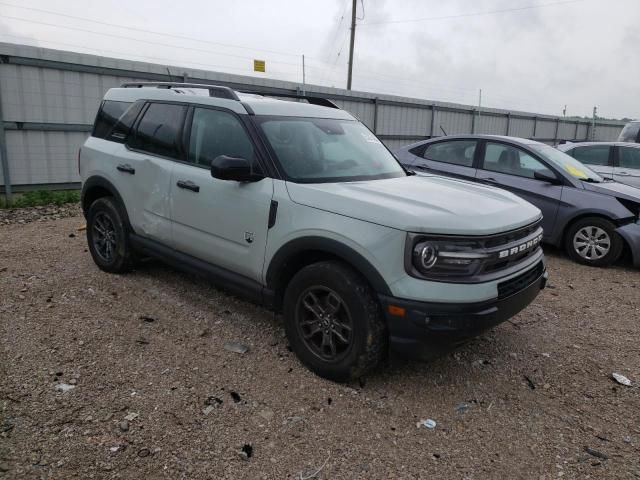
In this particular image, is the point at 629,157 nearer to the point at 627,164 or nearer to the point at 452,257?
the point at 627,164

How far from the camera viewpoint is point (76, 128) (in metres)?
8.79

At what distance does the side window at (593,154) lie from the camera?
8938 mm

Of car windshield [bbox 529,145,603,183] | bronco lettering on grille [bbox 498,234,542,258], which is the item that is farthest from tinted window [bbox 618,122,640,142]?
bronco lettering on grille [bbox 498,234,542,258]

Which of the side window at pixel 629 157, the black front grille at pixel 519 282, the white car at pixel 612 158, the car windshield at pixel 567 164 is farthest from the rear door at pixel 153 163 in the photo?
the side window at pixel 629 157

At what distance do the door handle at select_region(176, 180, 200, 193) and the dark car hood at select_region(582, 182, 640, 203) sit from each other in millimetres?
5056

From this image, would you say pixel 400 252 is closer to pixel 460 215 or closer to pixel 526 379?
pixel 460 215

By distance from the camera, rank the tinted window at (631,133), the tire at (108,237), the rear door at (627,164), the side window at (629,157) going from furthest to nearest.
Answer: the tinted window at (631,133)
the side window at (629,157)
the rear door at (627,164)
the tire at (108,237)

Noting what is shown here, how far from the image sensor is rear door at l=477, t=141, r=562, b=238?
6.61 metres

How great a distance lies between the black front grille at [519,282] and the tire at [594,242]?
10.7ft

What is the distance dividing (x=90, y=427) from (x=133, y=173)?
2.51m

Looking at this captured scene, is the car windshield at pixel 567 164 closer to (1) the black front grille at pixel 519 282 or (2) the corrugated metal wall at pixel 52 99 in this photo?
(1) the black front grille at pixel 519 282

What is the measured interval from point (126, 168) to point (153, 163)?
0.44 meters

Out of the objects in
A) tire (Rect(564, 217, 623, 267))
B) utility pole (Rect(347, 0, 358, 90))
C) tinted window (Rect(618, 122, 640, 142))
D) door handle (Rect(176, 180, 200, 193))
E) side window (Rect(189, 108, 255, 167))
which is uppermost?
utility pole (Rect(347, 0, 358, 90))

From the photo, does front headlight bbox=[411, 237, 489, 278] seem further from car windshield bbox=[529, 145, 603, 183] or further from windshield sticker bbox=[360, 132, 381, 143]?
car windshield bbox=[529, 145, 603, 183]
